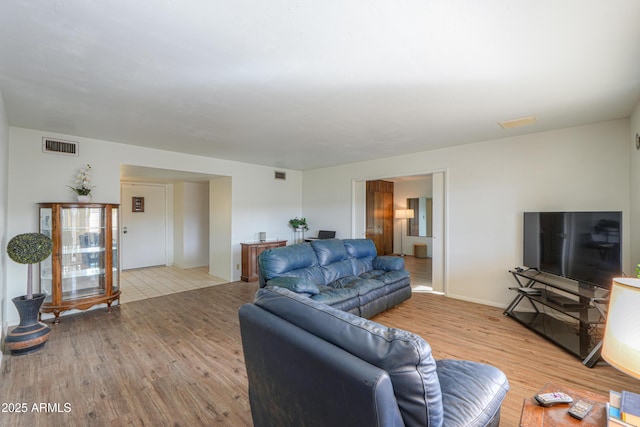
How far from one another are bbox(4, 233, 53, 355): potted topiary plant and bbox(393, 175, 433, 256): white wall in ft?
26.5

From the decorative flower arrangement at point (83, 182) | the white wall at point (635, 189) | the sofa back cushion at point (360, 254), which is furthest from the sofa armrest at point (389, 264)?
the decorative flower arrangement at point (83, 182)

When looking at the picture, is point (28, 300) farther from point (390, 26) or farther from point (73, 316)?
point (390, 26)

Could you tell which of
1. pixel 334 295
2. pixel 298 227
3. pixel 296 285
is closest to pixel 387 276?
pixel 334 295

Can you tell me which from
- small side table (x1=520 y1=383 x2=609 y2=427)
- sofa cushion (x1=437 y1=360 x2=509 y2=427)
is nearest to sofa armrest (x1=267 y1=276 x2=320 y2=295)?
sofa cushion (x1=437 y1=360 x2=509 y2=427)

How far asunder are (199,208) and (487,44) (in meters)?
7.01

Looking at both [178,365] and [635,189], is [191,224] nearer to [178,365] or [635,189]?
[178,365]

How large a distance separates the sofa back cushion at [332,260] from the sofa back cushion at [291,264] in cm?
8

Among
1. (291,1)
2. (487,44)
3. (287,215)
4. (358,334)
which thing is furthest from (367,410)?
(287,215)

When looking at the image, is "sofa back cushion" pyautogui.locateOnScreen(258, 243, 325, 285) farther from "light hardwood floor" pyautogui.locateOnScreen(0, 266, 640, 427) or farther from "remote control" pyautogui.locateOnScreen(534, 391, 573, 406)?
"remote control" pyautogui.locateOnScreen(534, 391, 573, 406)

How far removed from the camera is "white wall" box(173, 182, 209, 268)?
22.9 ft

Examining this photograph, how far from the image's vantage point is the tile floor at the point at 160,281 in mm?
4762

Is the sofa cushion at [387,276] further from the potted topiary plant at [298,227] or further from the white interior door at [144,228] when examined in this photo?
the white interior door at [144,228]

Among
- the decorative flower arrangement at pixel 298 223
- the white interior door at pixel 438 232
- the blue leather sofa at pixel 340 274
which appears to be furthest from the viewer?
the decorative flower arrangement at pixel 298 223

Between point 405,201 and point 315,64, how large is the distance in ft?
24.3
